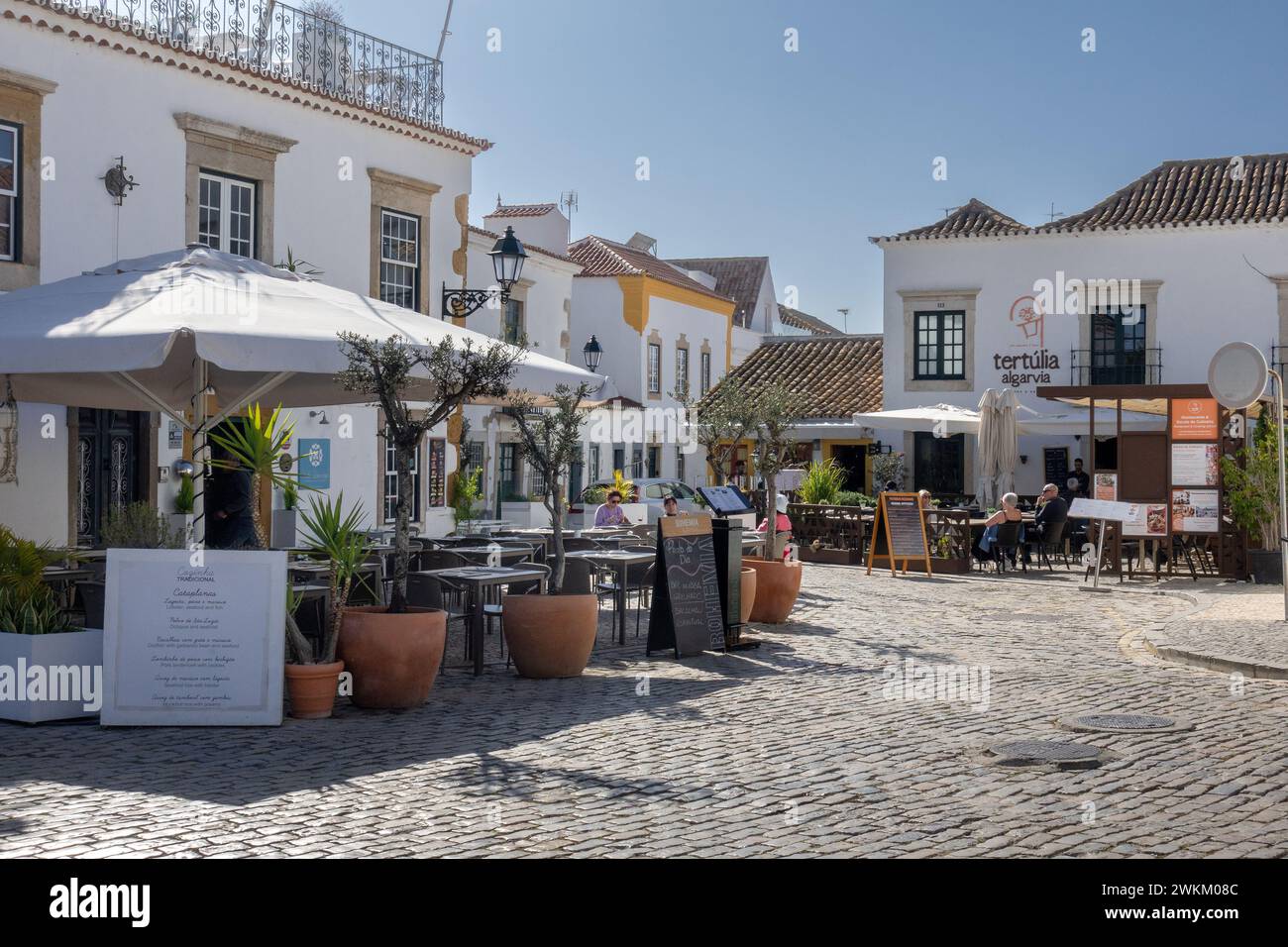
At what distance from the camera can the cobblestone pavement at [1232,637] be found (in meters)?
11.0

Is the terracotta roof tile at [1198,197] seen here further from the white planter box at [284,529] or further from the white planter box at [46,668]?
the white planter box at [46,668]

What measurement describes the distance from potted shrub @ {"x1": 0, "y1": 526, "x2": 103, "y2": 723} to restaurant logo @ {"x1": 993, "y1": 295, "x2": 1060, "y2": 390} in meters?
25.6

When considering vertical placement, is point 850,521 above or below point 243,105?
below

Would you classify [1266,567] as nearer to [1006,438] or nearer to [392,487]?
[1006,438]

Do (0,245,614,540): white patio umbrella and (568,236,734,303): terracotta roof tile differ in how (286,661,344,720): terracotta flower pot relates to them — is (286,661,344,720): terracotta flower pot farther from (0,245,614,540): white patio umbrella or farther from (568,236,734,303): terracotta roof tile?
(568,236,734,303): terracotta roof tile

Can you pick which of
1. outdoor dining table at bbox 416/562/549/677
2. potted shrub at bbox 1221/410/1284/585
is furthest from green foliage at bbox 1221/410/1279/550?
outdoor dining table at bbox 416/562/549/677

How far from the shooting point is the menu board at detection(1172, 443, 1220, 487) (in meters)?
19.3

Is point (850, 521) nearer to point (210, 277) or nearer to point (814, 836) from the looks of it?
point (210, 277)

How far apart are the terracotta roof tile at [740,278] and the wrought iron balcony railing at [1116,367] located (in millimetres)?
22320

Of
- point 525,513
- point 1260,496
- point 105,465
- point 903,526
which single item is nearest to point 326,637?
point 105,465

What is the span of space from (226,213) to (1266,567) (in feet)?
46.6

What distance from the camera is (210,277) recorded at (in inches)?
385

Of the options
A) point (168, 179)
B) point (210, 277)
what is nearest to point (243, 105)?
point (168, 179)
